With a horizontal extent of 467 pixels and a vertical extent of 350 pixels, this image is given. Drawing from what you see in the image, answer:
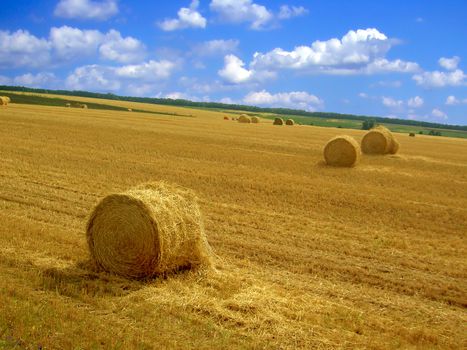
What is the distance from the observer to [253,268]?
28.2ft

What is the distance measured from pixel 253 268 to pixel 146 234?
6.16 ft

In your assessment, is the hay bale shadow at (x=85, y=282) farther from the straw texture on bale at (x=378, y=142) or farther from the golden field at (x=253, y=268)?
the straw texture on bale at (x=378, y=142)

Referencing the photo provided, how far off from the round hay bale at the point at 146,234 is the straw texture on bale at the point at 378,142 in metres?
21.6

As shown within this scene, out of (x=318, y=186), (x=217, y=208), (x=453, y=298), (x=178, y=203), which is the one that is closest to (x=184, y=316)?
(x=178, y=203)

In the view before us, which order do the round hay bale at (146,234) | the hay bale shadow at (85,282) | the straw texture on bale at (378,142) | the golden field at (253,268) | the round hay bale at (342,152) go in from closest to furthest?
the golden field at (253,268), the hay bale shadow at (85,282), the round hay bale at (146,234), the round hay bale at (342,152), the straw texture on bale at (378,142)

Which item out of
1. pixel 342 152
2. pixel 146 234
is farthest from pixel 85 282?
pixel 342 152

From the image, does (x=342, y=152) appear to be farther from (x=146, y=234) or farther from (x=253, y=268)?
(x=146, y=234)

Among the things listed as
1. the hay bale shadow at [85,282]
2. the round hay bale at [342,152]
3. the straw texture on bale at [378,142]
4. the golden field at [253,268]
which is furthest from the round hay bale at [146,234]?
the straw texture on bale at [378,142]

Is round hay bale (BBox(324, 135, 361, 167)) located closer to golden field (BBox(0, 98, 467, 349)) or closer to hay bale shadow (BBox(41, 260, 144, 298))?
golden field (BBox(0, 98, 467, 349))

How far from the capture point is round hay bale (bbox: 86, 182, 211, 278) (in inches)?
304

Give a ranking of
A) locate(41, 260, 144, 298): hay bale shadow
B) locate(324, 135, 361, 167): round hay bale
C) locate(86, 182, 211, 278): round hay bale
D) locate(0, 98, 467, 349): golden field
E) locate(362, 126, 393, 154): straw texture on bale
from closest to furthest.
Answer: locate(0, 98, 467, 349): golden field → locate(41, 260, 144, 298): hay bale shadow → locate(86, 182, 211, 278): round hay bale → locate(324, 135, 361, 167): round hay bale → locate(362, 126, 393, 154): straw texture on bale

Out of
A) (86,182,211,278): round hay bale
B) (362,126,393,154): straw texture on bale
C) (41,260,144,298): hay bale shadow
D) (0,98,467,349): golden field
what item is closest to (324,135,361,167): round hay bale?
(0,98,467,349): golden field

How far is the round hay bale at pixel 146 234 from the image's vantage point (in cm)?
771

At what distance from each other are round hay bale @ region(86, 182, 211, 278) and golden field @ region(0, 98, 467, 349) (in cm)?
29
